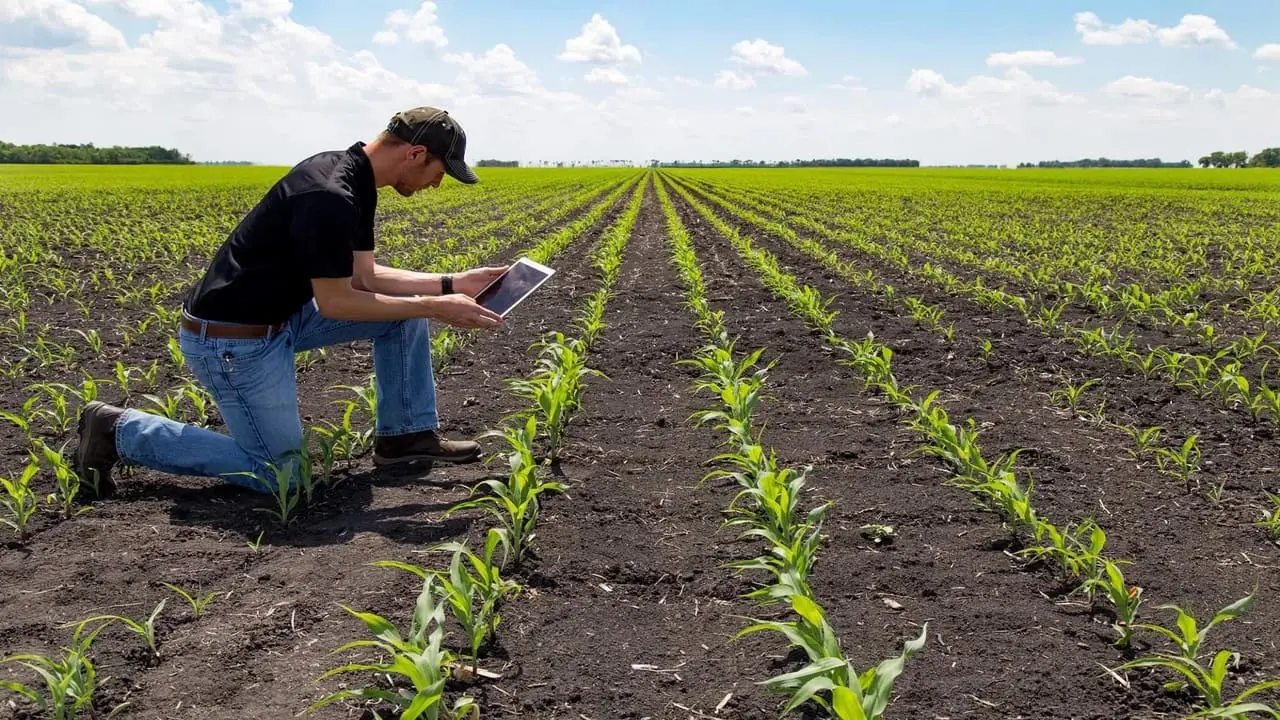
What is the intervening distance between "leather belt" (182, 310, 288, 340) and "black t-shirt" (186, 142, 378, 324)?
3 cm

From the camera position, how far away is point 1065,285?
950 centimetres

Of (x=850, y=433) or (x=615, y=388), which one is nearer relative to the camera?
(x=850, y=433)

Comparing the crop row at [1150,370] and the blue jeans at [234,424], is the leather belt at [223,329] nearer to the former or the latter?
the blue jeans at [234,424]

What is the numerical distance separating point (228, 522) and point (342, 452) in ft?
2.71

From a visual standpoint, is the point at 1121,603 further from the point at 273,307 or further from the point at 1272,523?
the point at 273,307

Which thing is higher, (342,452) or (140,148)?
(140,148)

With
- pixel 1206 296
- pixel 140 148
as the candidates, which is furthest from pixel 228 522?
pixel 140 148

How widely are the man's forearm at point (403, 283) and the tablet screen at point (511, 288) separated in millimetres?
332

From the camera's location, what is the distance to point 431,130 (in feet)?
12.5

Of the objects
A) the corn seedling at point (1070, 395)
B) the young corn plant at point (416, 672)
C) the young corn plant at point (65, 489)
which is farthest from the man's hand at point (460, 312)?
the corn seedling at point (1070, 395)

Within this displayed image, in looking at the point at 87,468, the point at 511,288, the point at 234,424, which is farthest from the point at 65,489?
the point at 511,288

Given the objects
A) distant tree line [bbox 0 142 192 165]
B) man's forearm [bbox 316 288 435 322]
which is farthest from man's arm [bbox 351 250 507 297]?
distant tree line [bbox 0 142 192 165]

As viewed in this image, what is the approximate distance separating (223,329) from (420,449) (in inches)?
42.6

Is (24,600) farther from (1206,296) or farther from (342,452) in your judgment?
(1206,296)
